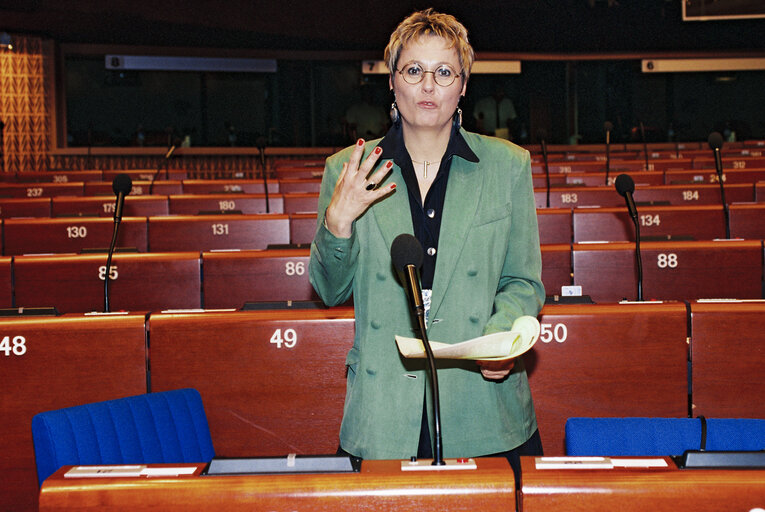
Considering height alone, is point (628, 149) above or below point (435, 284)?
above

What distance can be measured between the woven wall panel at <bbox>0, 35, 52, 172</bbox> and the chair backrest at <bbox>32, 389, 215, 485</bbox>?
9.13 meters

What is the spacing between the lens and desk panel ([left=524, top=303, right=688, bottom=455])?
2.06 metres

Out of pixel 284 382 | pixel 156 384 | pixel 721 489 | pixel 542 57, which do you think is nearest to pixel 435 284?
pixel 721 489

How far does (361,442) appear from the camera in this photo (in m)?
1.39

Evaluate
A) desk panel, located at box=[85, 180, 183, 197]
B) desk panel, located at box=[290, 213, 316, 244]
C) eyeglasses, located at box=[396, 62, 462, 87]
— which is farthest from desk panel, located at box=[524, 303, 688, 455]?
desk panel, located at box=[85, 180, 183, 197]

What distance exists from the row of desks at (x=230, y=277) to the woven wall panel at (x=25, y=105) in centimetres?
763

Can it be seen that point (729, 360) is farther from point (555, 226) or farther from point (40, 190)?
point (40, 190)

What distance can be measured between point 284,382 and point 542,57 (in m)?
9.98

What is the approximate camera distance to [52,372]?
2033 millimetres

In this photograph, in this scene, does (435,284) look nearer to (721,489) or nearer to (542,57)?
(721,489)

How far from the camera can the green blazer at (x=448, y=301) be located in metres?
1.37

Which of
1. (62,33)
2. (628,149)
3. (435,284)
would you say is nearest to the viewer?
(435,284)

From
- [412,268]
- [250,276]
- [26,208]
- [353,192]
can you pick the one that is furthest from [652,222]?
[26,208]

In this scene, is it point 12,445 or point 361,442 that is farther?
point 12,445
